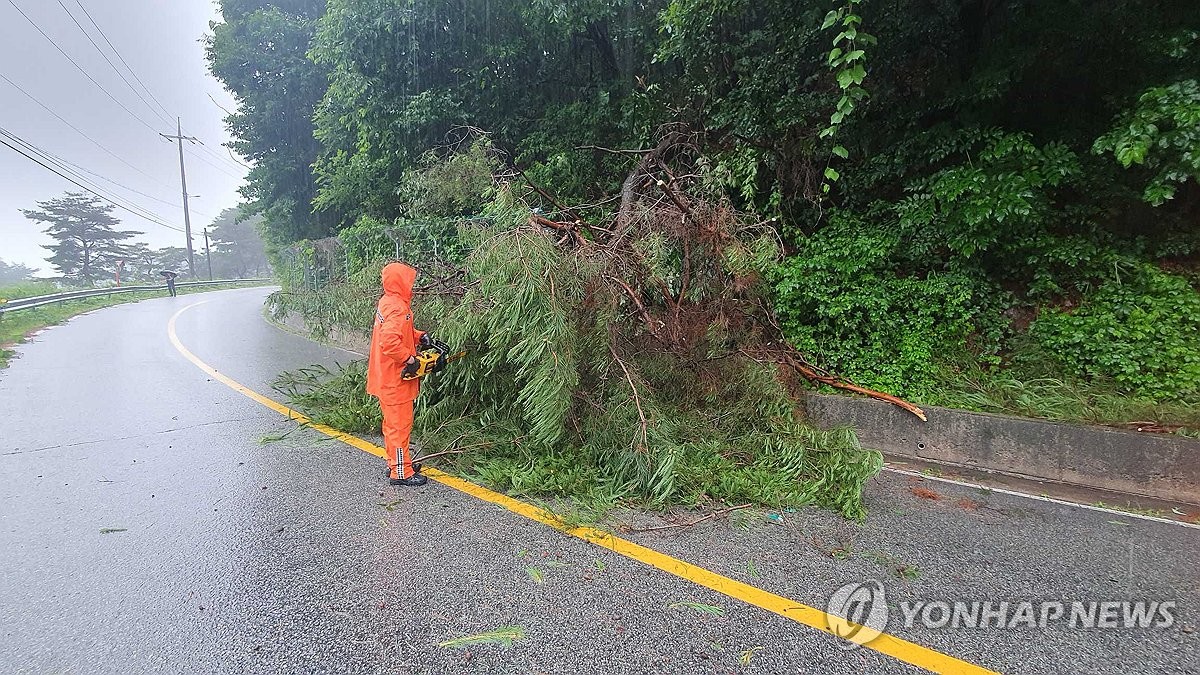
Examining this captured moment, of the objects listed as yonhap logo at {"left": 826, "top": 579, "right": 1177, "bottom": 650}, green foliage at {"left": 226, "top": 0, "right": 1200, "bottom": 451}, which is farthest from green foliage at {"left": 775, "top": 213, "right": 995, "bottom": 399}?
yonhap logo at {"left": 826, "top": 579, "right": 1177, "bottom": 650}

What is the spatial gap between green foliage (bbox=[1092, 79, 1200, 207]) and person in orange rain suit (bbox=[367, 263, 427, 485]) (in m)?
4.88

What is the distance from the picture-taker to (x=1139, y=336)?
154 inches

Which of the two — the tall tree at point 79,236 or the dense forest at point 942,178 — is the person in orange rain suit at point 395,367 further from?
the tall tree at point 79,236

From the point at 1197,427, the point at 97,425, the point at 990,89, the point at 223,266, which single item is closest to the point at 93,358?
the point at 97,425

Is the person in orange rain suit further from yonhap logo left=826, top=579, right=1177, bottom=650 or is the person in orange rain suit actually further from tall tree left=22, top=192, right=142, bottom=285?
tall tree left=22, top=192, right=142, bottom=285

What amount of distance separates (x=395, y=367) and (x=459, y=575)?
1714mm

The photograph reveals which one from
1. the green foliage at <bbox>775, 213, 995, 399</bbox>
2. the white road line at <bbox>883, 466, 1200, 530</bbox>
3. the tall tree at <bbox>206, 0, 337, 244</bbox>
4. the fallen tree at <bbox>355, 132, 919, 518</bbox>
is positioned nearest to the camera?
the white road line at <bbox>883, 466, 1200, 530</bbox>

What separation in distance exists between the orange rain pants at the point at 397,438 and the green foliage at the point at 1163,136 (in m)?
5.08

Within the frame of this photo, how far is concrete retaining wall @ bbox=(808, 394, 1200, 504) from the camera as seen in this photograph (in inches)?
136

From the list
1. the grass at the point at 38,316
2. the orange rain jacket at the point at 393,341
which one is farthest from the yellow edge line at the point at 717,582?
the grass at the point at 38,316

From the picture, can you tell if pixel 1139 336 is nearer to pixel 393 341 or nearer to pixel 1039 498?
pixel 1039 498

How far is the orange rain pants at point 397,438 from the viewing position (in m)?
3.76

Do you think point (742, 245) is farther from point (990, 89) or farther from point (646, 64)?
point (646, 64)

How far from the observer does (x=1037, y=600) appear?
2375 mm
